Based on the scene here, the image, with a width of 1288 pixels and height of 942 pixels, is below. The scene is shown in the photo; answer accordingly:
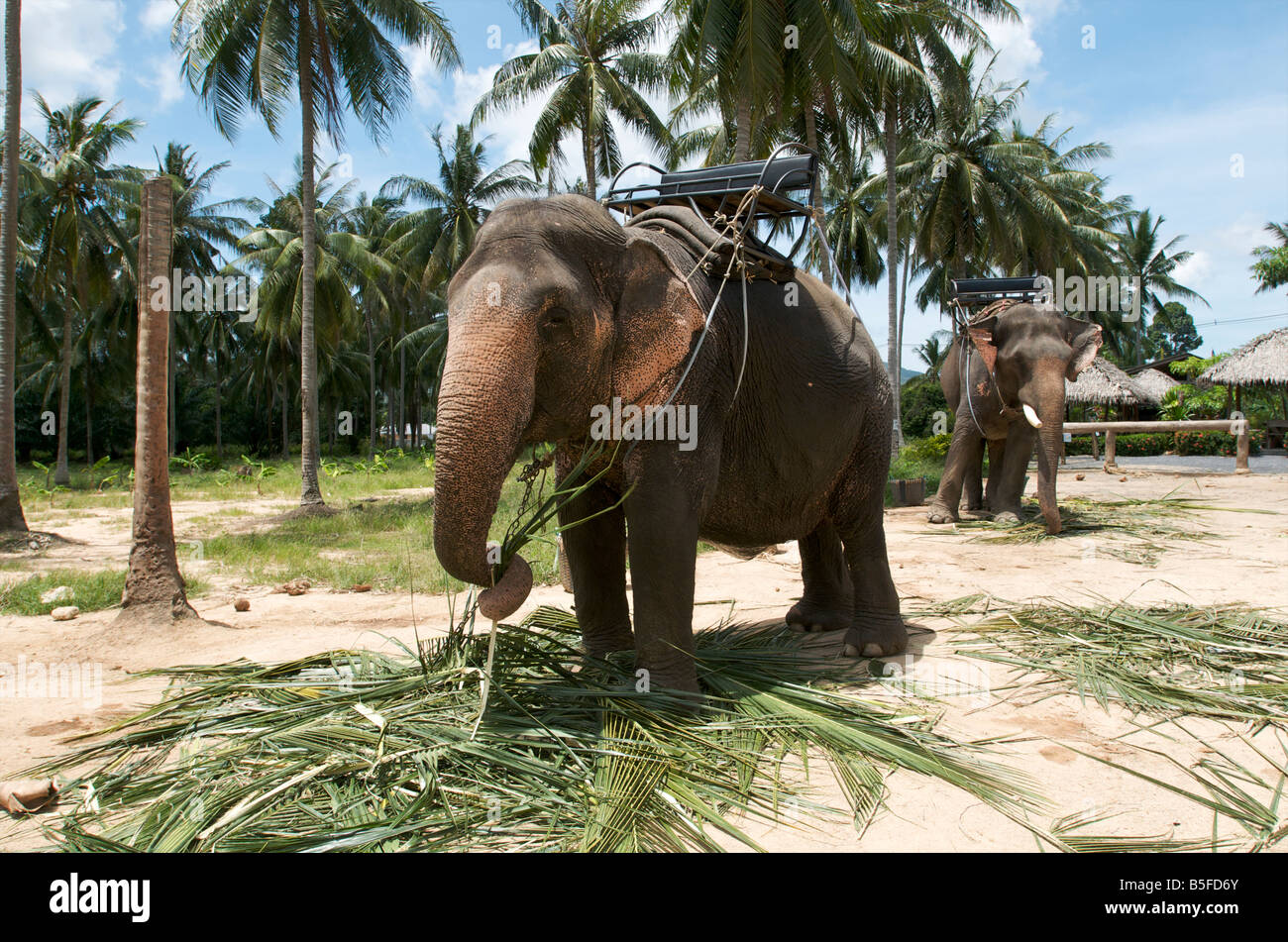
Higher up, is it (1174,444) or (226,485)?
(1174,444)

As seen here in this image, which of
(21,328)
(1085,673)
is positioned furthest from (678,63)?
(21,328)

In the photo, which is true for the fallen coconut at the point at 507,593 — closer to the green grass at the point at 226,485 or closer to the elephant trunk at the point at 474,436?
the elephant trunk at the point at 474,436

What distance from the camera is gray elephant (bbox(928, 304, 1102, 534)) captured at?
10344mm

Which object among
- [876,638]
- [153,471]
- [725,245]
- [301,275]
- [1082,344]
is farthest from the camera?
[301,275]

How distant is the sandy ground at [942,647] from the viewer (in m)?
3.04

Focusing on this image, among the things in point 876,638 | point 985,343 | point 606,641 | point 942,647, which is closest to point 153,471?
point 606,641

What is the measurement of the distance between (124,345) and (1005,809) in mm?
44077

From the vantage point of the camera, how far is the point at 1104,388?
32219 mm

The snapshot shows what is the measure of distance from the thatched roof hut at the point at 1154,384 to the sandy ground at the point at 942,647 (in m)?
27.4

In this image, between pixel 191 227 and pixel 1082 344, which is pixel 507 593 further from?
pixel 191 227

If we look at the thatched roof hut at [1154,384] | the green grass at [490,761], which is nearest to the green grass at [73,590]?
the green grass at [490,761]

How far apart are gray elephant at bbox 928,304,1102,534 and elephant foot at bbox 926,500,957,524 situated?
0.01 metres

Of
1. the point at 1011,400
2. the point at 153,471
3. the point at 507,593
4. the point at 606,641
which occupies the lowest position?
the point at 606,641

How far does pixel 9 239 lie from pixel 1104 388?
3368 cm
